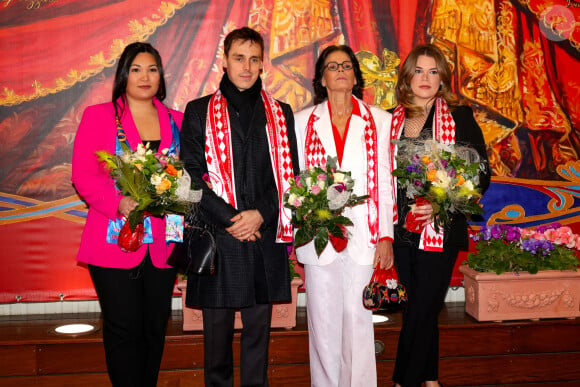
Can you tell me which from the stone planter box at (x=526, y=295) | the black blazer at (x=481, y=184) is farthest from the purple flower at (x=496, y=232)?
the black blazer at (x=481, y=184)

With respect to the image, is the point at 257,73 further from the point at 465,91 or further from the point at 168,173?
the point at 465,91

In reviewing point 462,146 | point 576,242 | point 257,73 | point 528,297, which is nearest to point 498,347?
point 528,297

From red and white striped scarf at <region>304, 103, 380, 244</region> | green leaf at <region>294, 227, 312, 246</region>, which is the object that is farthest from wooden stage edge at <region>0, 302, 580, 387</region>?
green leaf at <region>294, 227, 312, 246</region>

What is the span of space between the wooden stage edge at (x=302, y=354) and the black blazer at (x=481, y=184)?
2.79 feet

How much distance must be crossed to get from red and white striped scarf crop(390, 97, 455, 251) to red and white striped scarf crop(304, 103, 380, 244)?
0.45ft

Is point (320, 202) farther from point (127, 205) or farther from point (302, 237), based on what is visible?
point (127, 205)

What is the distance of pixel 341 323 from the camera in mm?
2930

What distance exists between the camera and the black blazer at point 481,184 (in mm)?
3025

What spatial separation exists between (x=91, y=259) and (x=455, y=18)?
308cm

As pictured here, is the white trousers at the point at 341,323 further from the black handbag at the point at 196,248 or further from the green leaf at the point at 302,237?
the black handbag at the point at 196,248

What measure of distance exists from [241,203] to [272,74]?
1674 mm

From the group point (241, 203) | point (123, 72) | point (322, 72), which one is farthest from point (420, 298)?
point (123, 72)

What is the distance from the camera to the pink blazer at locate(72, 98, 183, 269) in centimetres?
267

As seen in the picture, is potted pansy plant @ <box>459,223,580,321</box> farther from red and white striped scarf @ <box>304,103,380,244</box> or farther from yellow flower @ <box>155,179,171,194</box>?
yellow flower @ <box>155,179,171,194</box>
